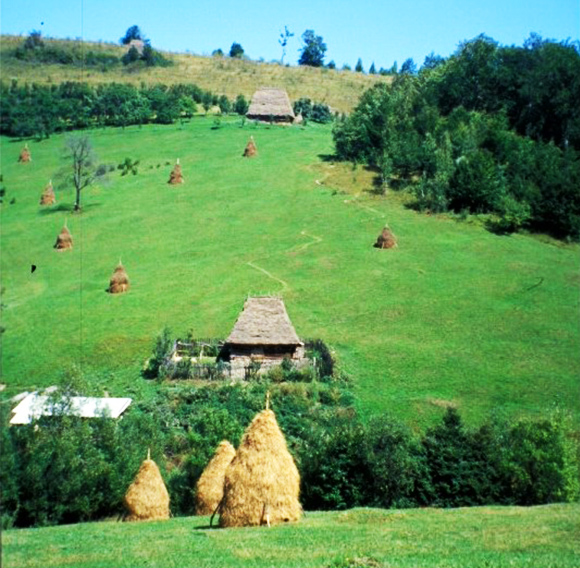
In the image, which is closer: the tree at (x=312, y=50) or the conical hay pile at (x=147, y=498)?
the conical hay pile at (x=147, y=498)

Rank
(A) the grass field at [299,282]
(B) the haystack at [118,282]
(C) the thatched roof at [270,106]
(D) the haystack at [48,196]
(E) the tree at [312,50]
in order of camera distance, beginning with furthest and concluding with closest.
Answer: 1. (E) the tree at [312,50]
2. (C) the thatched roof at [270,106]
3. (D) the haystack at [48,196]
4. (B) the haystack at [118,282]
5. (A) the grass field at [299,282]

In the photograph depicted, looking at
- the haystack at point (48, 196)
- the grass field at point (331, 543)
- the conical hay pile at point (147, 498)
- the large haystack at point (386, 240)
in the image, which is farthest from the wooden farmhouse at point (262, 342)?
the haystack at point (48, 196)

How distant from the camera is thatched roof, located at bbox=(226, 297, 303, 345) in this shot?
118ft

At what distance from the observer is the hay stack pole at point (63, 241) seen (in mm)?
52744

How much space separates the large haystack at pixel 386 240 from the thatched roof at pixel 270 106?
36.4 metres

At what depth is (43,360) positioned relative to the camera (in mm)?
36594

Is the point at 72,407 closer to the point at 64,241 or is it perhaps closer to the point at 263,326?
the point at 263,326

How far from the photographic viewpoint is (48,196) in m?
61.4

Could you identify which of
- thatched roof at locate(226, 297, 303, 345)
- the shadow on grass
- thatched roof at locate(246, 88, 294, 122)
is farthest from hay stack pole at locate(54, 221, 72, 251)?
thatched roof at locate(246, 88, 294, 122)

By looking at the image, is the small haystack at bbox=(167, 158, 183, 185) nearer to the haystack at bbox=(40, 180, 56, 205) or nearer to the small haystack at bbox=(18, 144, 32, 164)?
the haystack at bbox=(40, 180, 56, 205)

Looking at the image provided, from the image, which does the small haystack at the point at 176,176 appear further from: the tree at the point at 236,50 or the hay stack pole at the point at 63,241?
the tree at the point at 236,50

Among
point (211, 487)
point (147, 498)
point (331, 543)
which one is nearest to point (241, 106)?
point (211, 487)

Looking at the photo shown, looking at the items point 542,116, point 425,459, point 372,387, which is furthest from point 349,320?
point 542,116

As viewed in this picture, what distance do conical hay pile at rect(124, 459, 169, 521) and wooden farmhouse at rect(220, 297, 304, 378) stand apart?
44.8ft
